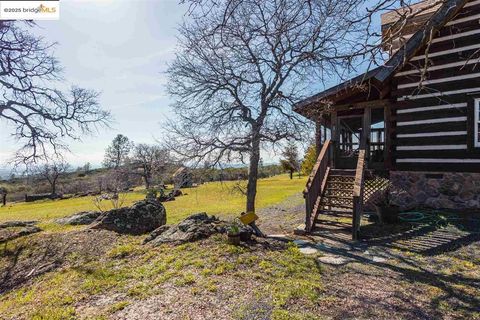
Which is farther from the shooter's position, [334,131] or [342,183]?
[334,131]

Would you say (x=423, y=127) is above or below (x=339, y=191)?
above

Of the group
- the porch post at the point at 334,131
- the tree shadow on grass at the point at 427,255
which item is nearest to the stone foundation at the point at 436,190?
the tree shadow on grass at the point at 427,255

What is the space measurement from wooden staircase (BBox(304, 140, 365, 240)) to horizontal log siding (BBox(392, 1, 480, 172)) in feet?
7.55

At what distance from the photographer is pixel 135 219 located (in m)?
7.77

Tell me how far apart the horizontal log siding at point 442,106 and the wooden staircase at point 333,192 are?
230 cm

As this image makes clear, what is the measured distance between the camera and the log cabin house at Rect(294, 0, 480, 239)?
8344 mm

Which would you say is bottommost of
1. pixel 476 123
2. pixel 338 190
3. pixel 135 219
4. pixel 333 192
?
pixel 135 219

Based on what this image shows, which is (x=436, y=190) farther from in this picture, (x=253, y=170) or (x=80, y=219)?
(x=80, y=219)

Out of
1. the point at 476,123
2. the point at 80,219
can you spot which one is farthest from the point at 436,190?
the point at 80,219

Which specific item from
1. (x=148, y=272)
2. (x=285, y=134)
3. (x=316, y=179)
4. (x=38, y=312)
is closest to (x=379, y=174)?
(x=316, y=179)

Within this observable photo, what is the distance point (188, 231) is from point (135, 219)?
92.4 inches

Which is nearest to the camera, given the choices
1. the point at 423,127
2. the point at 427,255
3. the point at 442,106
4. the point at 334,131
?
the point at 427,255

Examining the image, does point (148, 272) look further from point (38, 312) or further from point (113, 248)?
point (113, 248)

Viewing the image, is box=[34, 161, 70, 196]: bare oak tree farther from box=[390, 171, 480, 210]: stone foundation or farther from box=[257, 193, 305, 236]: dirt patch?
box=[390, 171, 480, 210]: stone foundation
